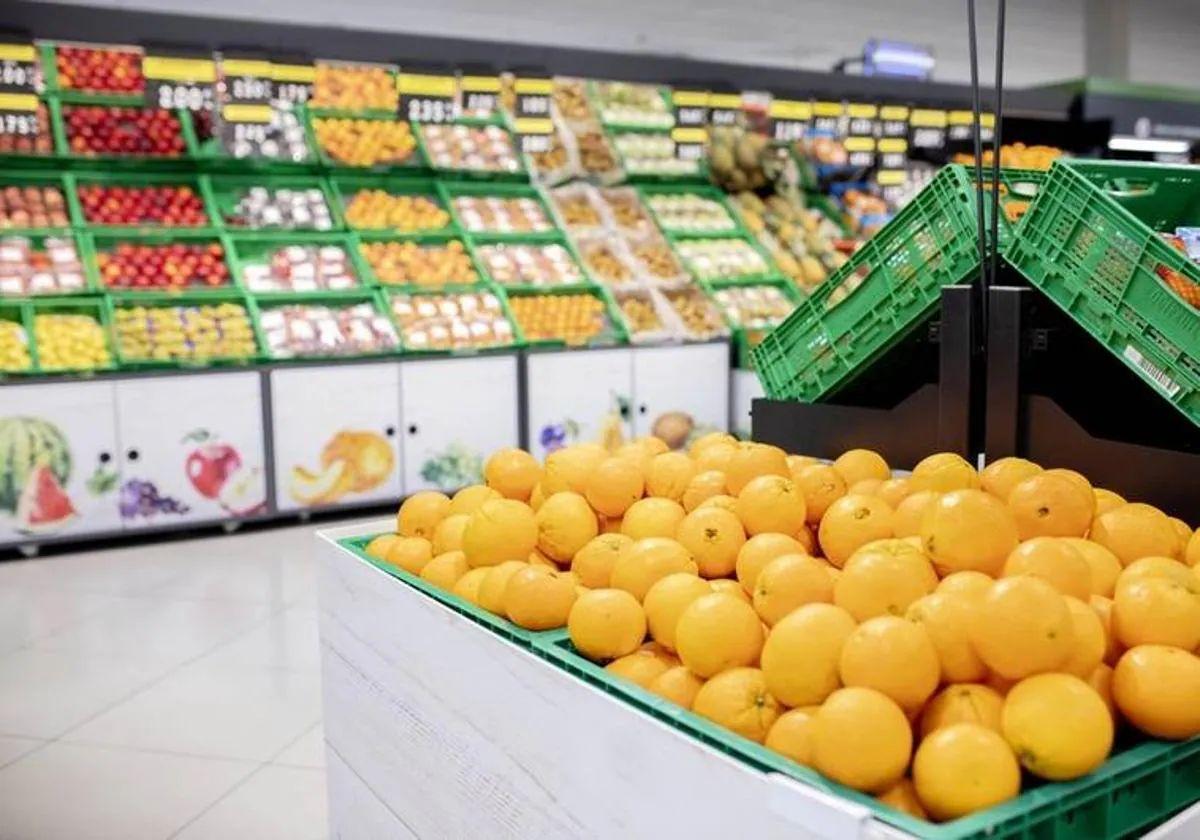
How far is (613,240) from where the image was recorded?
8.36 m

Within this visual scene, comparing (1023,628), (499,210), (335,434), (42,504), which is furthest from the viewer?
(499,210)

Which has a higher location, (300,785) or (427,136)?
(427,136)

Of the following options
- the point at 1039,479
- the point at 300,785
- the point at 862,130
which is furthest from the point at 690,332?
the point at 1039,479

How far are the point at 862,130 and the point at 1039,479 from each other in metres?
8.08

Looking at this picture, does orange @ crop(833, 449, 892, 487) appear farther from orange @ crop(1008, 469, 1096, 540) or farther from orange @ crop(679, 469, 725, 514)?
orange @ crop(1008, 469, 1096, 540)

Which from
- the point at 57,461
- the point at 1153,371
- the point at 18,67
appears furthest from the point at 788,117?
the point at 1153,371

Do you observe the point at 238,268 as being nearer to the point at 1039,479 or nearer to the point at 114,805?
the point at 114,805

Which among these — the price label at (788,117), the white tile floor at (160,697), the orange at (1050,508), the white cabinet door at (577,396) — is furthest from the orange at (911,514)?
the price label at (788,117)

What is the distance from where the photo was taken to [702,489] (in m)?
2.18

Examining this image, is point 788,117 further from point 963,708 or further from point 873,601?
point 963,708

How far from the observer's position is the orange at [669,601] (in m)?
1.69

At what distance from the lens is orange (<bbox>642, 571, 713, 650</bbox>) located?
1.69 meters

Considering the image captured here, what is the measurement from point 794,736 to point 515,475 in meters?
1.14

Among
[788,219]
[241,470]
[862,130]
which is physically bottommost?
[241,470]
